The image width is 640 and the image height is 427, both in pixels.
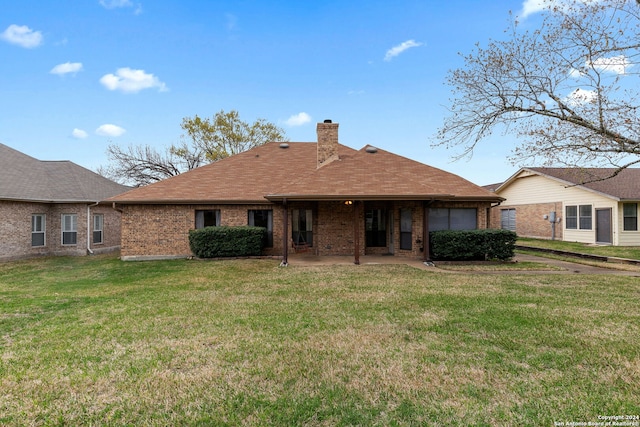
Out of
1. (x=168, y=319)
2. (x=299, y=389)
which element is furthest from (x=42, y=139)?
(x=299, y=389)

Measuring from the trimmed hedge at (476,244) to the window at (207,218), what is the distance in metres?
9.07

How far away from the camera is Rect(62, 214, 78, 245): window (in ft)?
52.5

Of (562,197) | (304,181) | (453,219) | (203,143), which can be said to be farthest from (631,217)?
(203,143)

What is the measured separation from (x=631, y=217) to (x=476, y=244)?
1165cm

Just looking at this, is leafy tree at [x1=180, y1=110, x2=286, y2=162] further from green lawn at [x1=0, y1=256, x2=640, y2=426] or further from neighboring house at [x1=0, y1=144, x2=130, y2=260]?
green lawn at [x1=0, y1=256, x2=640, y2=426]

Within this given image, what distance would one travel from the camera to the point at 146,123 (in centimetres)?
2175

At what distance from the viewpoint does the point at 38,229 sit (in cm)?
1545

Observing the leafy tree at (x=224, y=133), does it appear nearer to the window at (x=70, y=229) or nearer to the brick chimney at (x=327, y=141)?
the window at (x=70, y=229)

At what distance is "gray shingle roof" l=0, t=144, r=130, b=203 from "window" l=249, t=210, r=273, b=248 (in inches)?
320

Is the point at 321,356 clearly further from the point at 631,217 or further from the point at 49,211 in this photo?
the point at 631,217

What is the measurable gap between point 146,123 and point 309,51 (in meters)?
11.9

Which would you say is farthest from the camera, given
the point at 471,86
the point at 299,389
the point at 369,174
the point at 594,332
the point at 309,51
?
the point at 309,51

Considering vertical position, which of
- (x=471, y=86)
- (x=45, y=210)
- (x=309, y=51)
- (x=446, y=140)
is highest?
(x=309, y=51)

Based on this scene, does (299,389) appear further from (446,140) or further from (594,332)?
(446,140)
